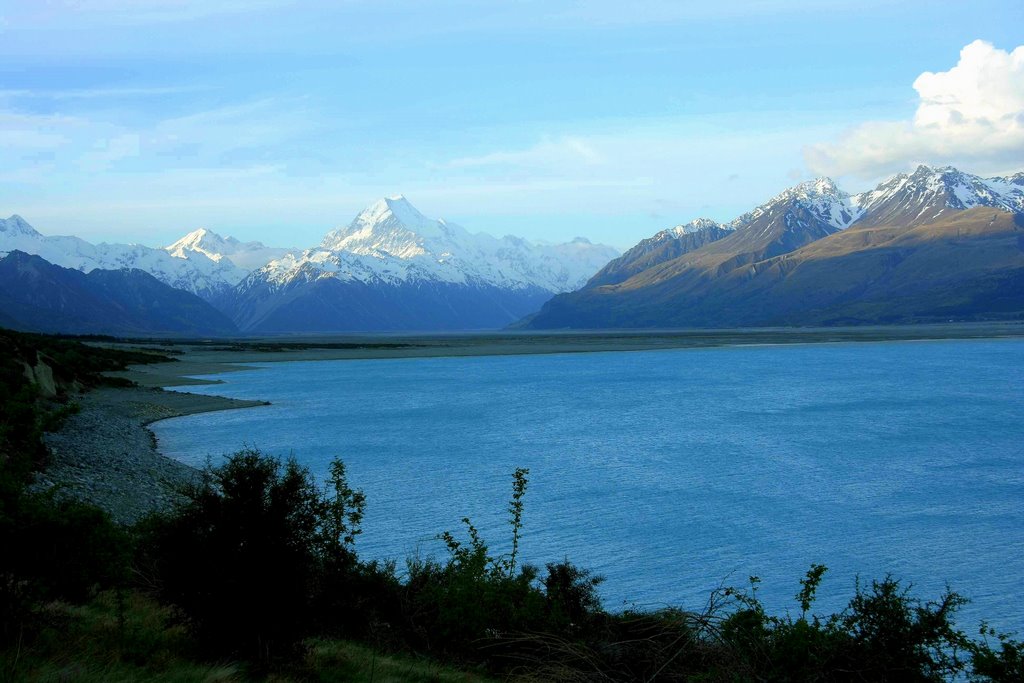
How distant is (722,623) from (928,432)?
1452 inches

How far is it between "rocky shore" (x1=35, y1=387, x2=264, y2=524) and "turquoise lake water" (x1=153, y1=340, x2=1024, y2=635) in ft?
6.87

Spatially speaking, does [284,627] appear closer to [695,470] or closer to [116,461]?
[116,461]

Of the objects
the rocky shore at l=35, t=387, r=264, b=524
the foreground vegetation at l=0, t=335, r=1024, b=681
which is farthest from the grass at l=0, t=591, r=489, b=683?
the rocky shore at l=35, t=387, r=264, b=524

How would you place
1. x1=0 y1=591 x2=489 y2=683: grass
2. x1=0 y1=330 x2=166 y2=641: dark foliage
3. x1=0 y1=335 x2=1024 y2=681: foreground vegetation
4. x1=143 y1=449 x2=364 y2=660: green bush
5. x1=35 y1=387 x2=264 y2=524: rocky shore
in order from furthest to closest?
x1=35 y1=387 x2=264 y2=524: rocky shore → x1=143 y1=449 x2=364 y2=660: green bush → x1=0 y1=335 x2=1024 y2=681: foreground vegetation → x1=0 y1=330 x2=166 y2=641: dark foliage → x1=0 y1=591 x2=489 y2=683: grass

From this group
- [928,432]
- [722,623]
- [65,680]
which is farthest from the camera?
[928,432]

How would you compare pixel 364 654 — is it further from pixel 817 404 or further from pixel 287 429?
pixel 817 404

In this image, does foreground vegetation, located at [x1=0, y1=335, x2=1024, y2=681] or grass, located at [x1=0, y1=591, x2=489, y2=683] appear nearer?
grass, located at [x1=0, y1=591, x2=489, y2=683]

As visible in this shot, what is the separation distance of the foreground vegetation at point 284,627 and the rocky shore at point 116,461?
119 cm

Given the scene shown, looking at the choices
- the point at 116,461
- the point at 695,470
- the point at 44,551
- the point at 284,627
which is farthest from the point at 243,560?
the point at 695,470

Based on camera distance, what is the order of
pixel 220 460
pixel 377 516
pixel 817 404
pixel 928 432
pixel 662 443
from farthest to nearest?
pixel 817 404 < pixel 928 432 < pixel 662 443 < pixel 220 460 < pixel 377 516

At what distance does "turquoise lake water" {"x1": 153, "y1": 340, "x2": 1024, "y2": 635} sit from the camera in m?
20.1

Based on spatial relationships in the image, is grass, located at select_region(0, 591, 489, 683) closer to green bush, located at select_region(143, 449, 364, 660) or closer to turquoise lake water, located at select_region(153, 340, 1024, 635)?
green bush, located at select_region(143, 449, 364, 660)

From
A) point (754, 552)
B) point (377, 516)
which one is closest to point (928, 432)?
point (754, 552)

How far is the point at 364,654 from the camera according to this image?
33.3 ft
